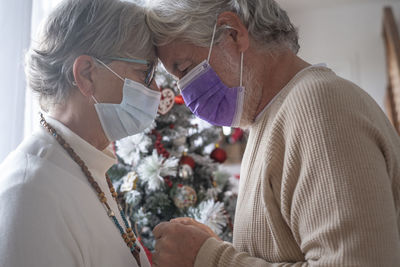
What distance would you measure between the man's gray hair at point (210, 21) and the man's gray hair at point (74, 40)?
6 centimetres

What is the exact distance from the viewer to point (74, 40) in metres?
0.92

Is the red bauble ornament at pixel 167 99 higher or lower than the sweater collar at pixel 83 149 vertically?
lower

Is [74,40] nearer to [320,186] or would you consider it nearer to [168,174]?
[320,186]

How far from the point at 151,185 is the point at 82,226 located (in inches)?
33.2

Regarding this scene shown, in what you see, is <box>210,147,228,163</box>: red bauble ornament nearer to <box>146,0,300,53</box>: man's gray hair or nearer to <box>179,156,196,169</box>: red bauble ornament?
<box>179,156,196,169</box>: red bauble ornament

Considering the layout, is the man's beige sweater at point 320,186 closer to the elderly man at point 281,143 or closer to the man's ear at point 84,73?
the elderly man at point 281,143

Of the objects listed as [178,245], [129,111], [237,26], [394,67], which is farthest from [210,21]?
[394,67]

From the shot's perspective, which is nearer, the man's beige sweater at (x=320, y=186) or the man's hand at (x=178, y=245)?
the man's beige sweater at (x=320, y=186)

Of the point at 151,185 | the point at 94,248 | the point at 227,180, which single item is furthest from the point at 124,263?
the point at 227,180

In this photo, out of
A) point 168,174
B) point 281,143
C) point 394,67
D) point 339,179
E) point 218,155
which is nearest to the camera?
point 339,179

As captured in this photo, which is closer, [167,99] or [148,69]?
[148,69]

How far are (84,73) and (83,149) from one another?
19 cm

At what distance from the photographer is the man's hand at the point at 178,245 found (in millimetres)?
855

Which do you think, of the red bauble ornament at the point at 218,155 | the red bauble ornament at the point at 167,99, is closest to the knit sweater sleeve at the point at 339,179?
the red bauble ornament at the point at 167,99
